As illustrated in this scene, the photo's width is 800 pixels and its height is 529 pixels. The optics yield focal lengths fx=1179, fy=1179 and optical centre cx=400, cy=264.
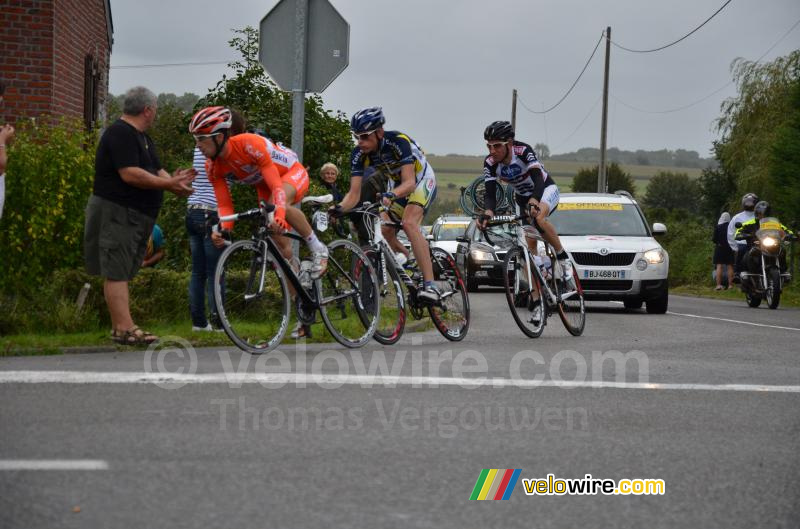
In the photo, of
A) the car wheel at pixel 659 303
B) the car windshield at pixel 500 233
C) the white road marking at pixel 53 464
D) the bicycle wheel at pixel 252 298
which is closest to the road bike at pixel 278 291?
the bicycle wheel at pixel 252 298

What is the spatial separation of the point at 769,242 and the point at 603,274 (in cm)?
411

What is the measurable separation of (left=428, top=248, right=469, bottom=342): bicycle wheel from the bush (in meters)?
3.26

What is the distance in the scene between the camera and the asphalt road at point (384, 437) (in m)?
4.14

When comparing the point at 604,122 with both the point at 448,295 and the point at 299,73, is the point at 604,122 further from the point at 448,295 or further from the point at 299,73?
the point at 448,295

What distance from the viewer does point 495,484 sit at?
4531mm

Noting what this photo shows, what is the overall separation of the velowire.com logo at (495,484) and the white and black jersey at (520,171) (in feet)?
20.7

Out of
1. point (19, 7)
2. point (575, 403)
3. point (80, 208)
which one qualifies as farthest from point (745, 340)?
point (19, 7)

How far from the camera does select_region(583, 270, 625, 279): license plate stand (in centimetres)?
1644

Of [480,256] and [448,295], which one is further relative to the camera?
[480,256]

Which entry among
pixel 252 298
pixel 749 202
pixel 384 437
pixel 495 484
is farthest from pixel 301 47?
pixel 749 202

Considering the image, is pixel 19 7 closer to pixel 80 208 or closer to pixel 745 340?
pixel 80 208

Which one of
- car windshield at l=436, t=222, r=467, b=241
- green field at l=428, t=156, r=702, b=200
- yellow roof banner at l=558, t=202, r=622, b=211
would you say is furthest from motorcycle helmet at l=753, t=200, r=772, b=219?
green field at l=428, t=156, r=702, b=200

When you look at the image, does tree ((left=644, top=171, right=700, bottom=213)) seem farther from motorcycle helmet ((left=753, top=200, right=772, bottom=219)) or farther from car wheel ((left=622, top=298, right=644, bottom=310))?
car wheel ((left=622, top=298, right=644, bottom=310))

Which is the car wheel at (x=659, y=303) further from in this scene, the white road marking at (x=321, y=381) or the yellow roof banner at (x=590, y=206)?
the white road marking at (x=321, y=381)
